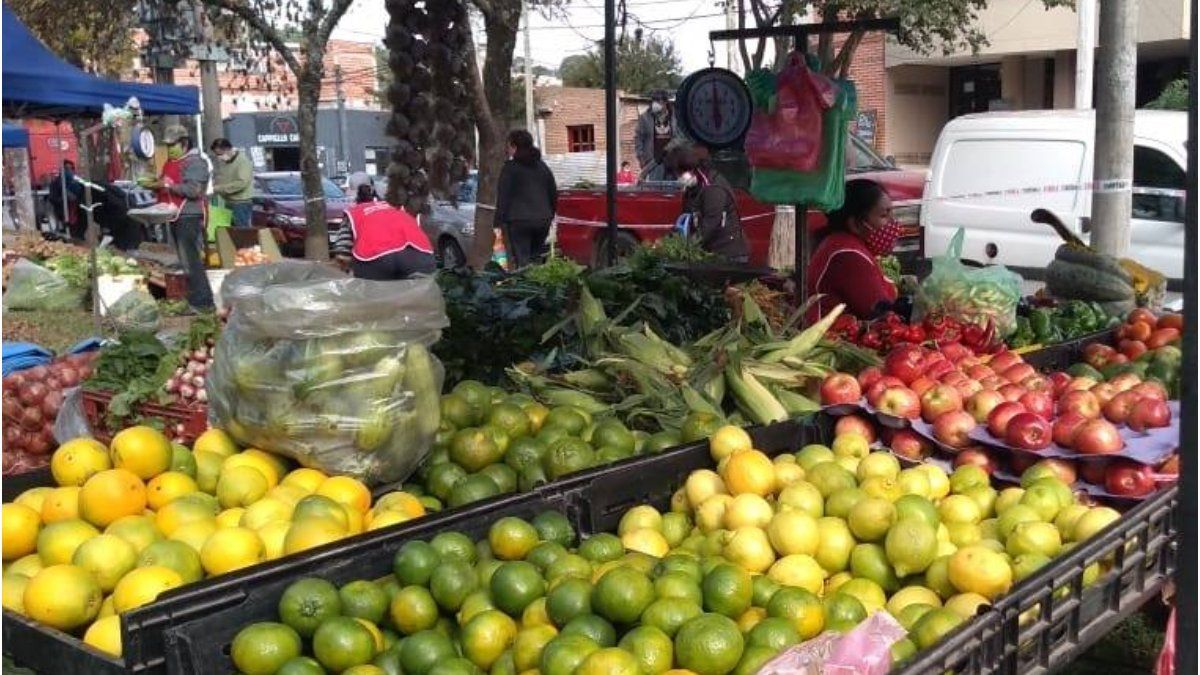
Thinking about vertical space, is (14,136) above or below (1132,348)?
above

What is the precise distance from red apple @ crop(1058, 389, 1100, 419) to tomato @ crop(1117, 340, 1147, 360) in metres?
1.06

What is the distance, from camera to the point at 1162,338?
4516 millimetres

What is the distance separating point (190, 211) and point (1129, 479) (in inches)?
427

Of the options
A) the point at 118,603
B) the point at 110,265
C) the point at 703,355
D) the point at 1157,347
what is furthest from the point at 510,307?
the point at 110,265

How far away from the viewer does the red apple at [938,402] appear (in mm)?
3469

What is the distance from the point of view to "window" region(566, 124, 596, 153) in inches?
1500

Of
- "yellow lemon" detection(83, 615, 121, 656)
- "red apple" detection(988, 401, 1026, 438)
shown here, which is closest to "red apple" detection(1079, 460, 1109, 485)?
"red apple" detection(988, 401, 1026, 438)

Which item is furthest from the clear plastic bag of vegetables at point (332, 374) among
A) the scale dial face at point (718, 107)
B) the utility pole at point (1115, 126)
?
the utility pole at point (1115, 126)

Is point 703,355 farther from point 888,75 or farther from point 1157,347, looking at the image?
point 888,75

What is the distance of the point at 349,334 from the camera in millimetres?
2959

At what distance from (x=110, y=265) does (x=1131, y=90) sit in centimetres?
995

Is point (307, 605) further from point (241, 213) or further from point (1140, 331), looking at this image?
point (241, 213)

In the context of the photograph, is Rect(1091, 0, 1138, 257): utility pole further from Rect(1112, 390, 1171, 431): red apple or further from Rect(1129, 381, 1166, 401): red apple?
Rect(1112, 390, 1171, 431): red apple

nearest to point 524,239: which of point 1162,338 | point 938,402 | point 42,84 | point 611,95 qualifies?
point 611,95
